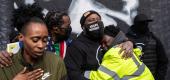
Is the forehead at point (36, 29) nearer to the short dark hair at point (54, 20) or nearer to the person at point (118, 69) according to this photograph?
the person at point (118, 69)

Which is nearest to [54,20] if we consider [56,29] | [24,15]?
[56,29]

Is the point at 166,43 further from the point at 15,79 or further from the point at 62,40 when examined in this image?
the point at 15,79

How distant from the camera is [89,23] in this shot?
4.59 m

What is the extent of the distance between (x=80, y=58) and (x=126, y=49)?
2.25 feet

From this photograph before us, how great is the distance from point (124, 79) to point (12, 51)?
0.96 m

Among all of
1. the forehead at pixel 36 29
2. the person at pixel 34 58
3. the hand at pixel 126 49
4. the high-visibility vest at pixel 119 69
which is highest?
the forehead at pixel 36 29

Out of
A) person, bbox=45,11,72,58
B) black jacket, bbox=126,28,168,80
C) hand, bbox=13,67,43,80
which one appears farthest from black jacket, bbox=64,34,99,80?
black jacket, bbox=126,28,168,80

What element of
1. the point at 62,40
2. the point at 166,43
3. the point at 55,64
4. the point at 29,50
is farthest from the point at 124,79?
the point at 166,43

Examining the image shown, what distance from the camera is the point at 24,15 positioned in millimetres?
3590

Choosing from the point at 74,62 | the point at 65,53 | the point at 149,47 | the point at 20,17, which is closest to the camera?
the point at 20,17

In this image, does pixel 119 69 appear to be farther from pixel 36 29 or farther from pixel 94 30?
pixel 94 30

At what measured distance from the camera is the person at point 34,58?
3.30 m

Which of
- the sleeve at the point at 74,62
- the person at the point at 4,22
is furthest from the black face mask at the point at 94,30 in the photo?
the person at the point at 4,22

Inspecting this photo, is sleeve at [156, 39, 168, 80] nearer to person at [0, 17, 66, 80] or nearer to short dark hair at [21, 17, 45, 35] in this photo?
person at [0, 17, 66, 80]
